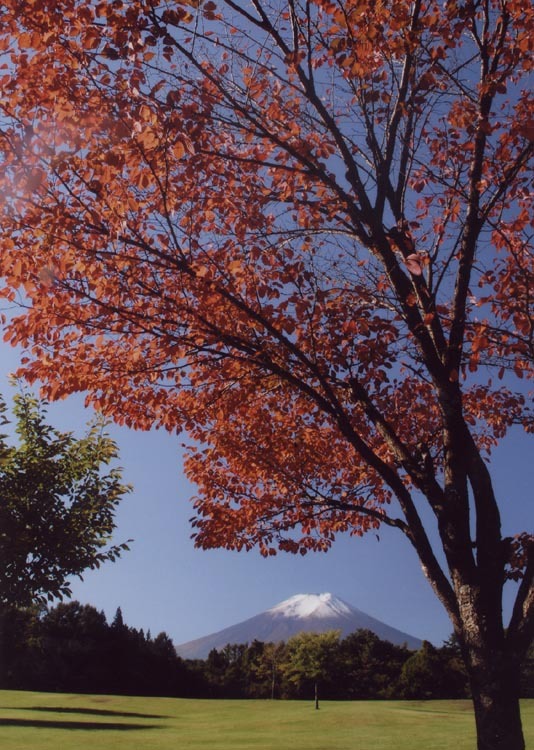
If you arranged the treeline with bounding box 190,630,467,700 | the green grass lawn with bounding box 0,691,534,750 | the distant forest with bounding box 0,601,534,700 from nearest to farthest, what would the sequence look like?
the green grass lawn with bounding box 0,691,534,750, the distant forest with bounding box 0,601,534,700, the treeline with bounding box 190,630,467,700

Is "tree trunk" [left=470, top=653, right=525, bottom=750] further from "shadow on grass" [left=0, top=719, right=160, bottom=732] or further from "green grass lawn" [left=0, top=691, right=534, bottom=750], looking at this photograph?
"shadow on grass" [left=0, top=719, right=160, bottom=732]

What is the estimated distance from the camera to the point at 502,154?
9.13m

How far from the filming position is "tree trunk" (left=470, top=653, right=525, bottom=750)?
22.0ft

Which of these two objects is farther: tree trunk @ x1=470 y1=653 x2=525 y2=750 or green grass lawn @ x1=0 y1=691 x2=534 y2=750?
green grass lawn @ x1=0 y1=691 x2=534 y2=750

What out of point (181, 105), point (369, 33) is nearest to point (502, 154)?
point (369, 33)

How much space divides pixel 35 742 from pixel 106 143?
18576 mm

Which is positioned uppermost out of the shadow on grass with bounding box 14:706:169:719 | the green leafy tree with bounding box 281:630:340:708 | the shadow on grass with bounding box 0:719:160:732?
the green leafy tree with bounding box 281:630:340:708

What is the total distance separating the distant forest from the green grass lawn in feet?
72.6

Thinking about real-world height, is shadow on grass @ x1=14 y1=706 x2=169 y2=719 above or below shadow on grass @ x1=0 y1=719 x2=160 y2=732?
below

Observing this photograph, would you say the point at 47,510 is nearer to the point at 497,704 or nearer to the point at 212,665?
the point at 497,704

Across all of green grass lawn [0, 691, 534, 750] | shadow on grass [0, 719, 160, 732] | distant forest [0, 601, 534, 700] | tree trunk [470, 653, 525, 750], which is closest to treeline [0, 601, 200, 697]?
distant forest [0, 601, 534, 700]

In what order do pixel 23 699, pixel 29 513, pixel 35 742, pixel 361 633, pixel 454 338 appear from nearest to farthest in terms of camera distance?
pixel 454 338, pixel 35 742, pixel 29 513, pixel 23 699, pixel 361 633

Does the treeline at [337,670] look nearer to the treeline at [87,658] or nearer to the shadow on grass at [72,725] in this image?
the treeline at [87,658]

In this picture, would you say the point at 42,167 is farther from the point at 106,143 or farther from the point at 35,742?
the point at 35,742
